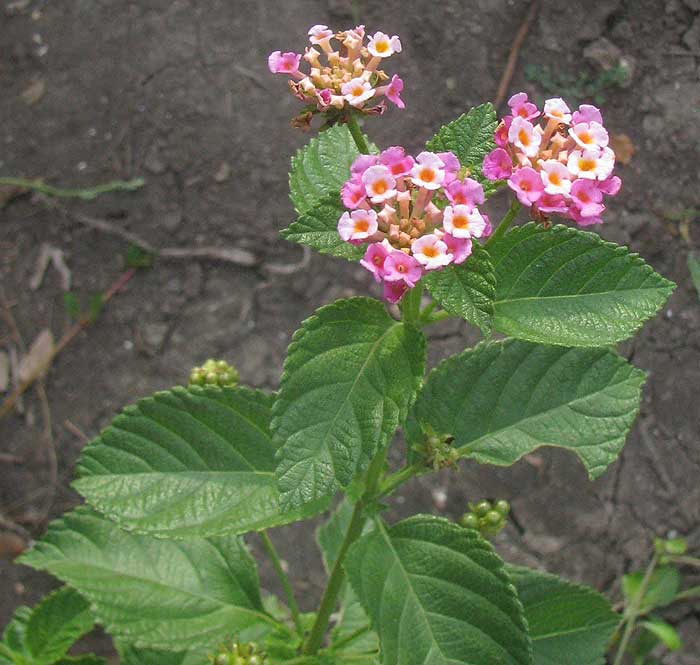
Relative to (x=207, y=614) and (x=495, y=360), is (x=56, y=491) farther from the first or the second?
(x=495, y=360)

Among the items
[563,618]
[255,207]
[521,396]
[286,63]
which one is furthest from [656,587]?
[286,63]

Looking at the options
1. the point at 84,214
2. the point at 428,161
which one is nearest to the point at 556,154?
the point at 428,161

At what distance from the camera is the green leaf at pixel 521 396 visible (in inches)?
63.6

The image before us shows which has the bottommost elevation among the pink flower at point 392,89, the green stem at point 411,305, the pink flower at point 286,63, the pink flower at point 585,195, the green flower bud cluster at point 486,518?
the green flower bud cluster at point 486,518

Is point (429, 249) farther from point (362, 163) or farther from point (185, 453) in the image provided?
point (185, 453)

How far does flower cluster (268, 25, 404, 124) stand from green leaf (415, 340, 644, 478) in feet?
1.78

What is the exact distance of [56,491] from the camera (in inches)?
114

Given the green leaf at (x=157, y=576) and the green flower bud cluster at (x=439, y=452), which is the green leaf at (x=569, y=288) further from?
the green leaf at (x=157, y=576)

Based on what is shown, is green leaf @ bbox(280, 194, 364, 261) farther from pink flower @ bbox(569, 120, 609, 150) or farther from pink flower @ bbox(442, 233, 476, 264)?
pink flower @ bbox(569, 120, 609, 150)

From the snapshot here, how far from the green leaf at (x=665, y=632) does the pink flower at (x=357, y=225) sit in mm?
1887

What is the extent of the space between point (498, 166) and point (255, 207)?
6.34ft

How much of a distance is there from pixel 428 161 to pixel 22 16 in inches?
114

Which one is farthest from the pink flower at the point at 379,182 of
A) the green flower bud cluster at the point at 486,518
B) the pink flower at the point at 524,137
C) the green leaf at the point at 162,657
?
the green leaf at the point at 162,657

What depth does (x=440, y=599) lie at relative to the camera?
150cm
